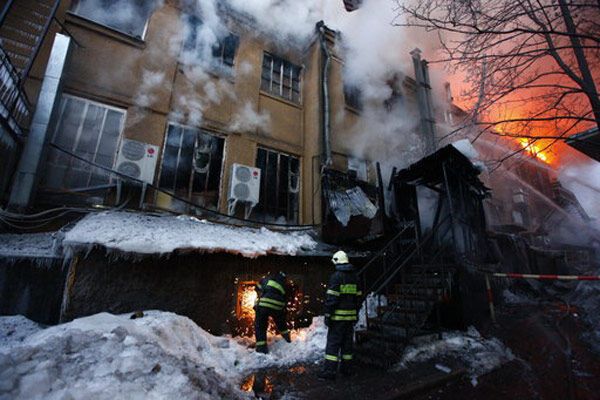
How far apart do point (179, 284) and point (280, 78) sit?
8017mm

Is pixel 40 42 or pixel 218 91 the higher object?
pixel 218 91

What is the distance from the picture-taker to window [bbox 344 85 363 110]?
456 inches

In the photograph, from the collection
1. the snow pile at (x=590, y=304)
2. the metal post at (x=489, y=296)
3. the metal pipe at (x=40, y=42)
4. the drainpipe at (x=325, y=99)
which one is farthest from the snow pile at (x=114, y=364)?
the snow pile at (x=590, y=304)

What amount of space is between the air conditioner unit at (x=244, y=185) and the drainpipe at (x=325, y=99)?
2.35 m

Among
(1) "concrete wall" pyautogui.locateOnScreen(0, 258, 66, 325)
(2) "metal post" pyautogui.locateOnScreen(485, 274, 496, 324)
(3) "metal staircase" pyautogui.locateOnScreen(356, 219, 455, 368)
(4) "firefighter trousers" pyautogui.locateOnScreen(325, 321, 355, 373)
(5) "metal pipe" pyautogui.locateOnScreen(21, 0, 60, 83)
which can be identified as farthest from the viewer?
(2) "metal post" pyautogui.locateOnScreen(485, 274, 496, 324)

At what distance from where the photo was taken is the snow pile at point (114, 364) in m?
3.05

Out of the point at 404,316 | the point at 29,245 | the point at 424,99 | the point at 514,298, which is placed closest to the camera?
the point at 29,245

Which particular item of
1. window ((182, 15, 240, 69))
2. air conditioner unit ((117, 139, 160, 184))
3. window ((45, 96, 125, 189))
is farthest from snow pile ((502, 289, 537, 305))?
window ((45, 96, 125, 189))

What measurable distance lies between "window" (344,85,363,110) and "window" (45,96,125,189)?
7890 millimetres

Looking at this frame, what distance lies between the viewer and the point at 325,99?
10.1m

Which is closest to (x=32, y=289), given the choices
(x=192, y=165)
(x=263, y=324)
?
(x=263, y=324)

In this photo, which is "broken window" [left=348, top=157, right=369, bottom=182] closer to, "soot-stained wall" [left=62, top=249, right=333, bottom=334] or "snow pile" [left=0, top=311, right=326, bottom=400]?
"soot-stained wall" [left=62, top=249, right=333, bottom=334]

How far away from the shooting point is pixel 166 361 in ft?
12.6

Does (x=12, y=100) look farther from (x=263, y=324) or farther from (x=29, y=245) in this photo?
(x=263, y=324)
